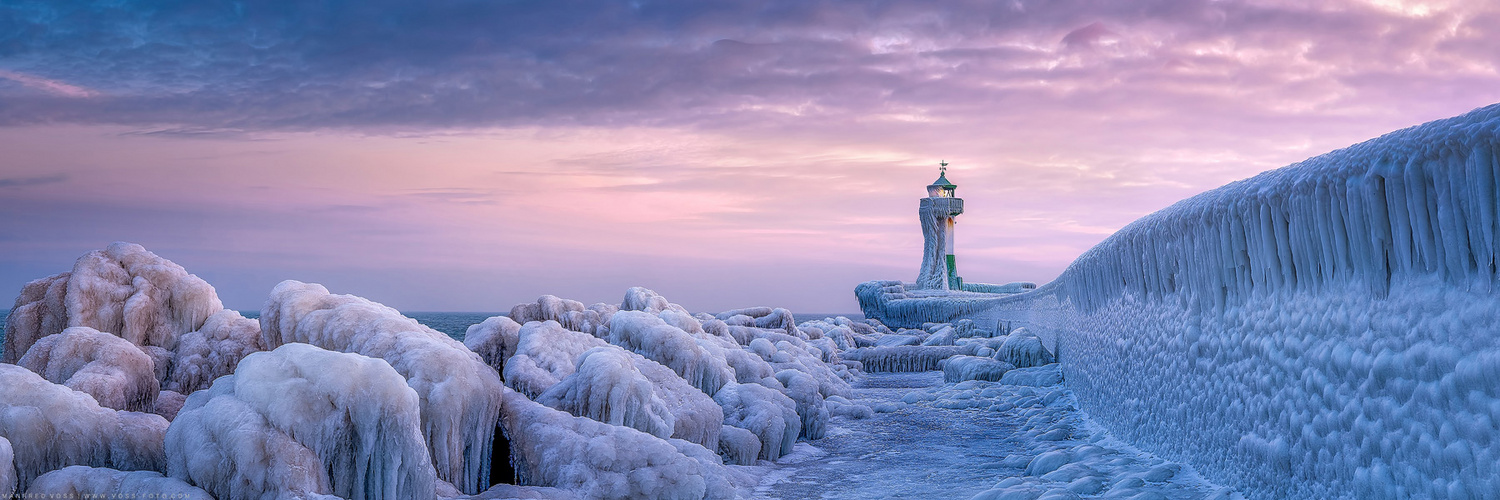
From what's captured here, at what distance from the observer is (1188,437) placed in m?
7.37

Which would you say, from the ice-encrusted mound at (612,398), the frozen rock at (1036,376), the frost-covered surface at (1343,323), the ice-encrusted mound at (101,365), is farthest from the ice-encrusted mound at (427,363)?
the frozen rock at (1036,376)

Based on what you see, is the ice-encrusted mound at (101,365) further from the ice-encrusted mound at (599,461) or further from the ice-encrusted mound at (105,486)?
the ice-encrusted mound at (599,461)

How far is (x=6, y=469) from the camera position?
5.52 metres

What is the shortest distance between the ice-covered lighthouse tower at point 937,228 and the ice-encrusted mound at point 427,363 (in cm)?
3849

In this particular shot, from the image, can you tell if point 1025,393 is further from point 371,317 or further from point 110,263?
point 110,263

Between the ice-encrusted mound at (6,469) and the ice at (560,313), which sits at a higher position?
the ice at (560,313)

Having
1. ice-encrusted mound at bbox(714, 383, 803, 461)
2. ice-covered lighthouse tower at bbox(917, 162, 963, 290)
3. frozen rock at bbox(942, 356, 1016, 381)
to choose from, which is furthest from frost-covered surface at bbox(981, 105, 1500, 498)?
ice-covered lighthouse tower at bbox(917, 162, 963, 290)

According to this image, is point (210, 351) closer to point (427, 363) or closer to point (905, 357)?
point (427, 363)

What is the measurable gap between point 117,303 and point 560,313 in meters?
5.74

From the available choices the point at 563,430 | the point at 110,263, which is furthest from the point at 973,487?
the point at 110,263

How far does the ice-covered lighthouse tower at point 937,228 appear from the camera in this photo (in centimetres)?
4541

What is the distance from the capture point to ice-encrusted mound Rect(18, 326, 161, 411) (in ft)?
27.8

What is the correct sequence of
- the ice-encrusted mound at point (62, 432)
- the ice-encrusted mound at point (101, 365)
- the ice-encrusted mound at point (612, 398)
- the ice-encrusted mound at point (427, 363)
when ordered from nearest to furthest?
the ice-encrusted mound at point (62, 432), the ice-encrusted mound at point (427, 363), the ice-encrusted mound at point (101, 365), the ice-encrusted mound at point (612, 398)

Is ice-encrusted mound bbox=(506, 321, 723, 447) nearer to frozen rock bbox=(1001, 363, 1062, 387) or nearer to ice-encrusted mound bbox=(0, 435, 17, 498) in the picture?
ice-encrusted mound bbox=(0, 435, 17, 498)
